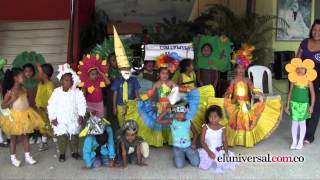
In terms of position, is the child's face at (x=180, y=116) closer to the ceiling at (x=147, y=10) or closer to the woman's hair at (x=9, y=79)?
the woman's hair at (x=9, y=79)

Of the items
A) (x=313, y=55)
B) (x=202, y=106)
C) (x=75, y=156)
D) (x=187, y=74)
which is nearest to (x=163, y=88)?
(x=202, y=106)

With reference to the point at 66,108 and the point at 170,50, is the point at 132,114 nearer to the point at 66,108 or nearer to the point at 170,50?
the point at 66,108

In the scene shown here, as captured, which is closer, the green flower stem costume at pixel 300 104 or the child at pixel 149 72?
the green flower stem costume at pixel 300 104

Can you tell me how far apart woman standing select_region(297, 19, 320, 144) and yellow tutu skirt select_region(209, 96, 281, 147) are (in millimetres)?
566

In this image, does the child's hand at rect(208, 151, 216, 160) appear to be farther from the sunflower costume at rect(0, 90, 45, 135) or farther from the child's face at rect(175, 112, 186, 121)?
the sunflower costume at rect(0, 90, 45, 135)

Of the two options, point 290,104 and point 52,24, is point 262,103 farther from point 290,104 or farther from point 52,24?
point 52,24

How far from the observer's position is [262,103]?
6715mm

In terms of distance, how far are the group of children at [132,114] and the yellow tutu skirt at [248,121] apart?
0.01 m

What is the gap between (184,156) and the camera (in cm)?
604

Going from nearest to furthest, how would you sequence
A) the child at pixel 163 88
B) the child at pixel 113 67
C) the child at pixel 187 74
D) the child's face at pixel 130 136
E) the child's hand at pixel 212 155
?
the child's face at pixel 130 136, the child's hand at pixel 212 155, the child at pixel 163 88, the child at pixel 113 67, the child at pixel 187 74

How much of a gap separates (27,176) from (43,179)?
220 millimetres

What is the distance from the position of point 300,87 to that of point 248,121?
0.84m

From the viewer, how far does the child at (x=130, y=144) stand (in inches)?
229

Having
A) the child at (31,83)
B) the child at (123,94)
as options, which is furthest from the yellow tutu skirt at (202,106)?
the child at (31,83)
